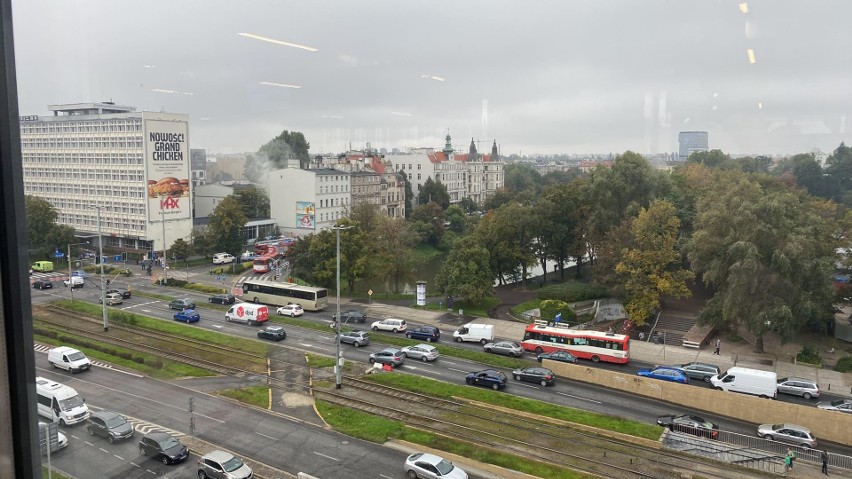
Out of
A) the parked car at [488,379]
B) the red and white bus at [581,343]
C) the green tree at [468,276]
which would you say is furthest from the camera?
the green tree at [468,276]

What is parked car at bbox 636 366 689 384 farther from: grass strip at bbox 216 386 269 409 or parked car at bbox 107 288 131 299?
parked car at bbox 107 288 131 299

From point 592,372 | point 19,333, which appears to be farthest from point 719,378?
point 19,333

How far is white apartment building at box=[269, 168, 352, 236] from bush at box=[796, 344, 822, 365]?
2268 cm

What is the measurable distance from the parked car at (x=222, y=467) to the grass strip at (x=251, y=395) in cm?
213

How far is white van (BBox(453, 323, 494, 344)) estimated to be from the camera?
15.2m

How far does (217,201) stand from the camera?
30.7 m

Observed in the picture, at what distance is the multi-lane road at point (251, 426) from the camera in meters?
7.30

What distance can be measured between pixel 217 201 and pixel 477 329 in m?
Result: 20.0

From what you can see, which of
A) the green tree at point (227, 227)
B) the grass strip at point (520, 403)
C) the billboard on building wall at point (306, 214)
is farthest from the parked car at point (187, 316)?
the billboard on building wall at point (306, 214)

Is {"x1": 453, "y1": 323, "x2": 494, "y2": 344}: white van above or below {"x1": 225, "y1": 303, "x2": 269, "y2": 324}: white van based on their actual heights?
below

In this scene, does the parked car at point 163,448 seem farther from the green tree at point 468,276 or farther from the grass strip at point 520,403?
the green tree at point 468,276

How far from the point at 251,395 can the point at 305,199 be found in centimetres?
2236

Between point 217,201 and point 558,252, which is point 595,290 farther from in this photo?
point 217,201

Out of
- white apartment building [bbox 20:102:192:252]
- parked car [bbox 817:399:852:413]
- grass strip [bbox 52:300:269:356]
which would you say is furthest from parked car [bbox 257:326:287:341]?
parked car [bbox 817:399:852:413]
